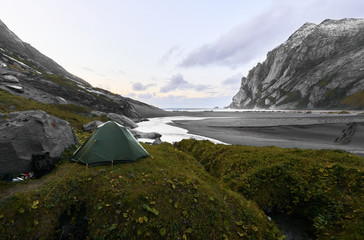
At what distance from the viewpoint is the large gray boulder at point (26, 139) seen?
812 centimetres

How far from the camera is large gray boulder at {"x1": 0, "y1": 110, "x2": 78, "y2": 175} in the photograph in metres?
8.12

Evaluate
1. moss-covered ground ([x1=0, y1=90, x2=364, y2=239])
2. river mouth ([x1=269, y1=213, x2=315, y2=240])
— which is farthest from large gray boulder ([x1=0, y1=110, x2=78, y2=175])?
river mouth ([x1=269, y1=213, x2=315, y2=240])

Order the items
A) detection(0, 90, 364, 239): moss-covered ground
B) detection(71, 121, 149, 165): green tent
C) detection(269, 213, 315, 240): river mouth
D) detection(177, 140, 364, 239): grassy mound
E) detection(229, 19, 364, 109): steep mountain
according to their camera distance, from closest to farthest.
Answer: detection(0, 90, 364, 239): moss-covered ground, detection(177, 140, 364, 239): grassy mound, detection(269, 213, 315, 240): river mouth, detection(71, 121, 149, 165): green tent, detection(229, 19, 364, 109): steep mountain

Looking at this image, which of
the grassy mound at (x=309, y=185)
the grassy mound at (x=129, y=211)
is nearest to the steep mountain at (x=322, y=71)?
the grassy mound at (x=309, y=185)

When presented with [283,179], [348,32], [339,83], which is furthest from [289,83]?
[283,179]

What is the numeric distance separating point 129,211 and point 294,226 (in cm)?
763

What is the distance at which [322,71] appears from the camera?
140m

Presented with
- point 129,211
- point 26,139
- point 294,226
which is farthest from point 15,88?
point 294,226

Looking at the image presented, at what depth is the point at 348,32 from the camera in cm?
15575

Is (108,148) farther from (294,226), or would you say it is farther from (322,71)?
(322,71)

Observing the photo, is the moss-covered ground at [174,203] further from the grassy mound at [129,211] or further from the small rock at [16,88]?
the small rock at [16,88]

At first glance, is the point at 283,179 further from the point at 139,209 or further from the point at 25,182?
the point at 25,182

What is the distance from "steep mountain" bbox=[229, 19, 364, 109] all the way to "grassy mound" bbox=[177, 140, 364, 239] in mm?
125529

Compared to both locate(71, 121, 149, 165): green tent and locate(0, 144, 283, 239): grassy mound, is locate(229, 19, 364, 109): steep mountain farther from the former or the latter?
locate(71, 121, 149, 165): green tent
